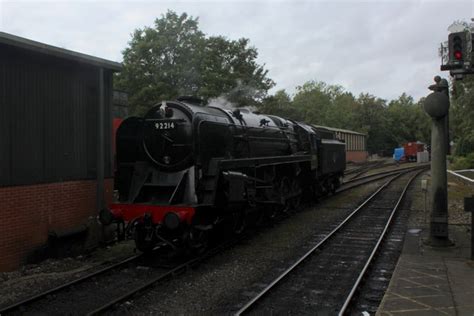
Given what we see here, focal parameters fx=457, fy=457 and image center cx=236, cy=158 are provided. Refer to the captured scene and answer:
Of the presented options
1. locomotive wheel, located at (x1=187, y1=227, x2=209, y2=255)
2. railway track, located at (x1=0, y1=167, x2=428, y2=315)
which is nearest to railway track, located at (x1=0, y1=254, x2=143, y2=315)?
railway track, located at (x1=0, y1=167, x2=428, y2=315)

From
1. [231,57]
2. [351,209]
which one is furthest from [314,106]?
[351,209]

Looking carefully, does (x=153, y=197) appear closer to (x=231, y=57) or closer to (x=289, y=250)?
(x=289, y=250)

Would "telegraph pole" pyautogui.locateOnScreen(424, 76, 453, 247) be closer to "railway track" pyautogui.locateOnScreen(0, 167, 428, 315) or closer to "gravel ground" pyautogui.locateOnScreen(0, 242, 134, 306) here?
"railway track" pyautogui.locateOnScreen(0, 167, 428, 315)

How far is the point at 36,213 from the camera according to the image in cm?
823

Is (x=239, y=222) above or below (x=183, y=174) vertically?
Answer: below

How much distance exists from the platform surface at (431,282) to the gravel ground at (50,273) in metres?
4.82

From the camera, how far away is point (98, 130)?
9.66 metres

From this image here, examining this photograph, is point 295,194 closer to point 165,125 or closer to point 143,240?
point 165,125

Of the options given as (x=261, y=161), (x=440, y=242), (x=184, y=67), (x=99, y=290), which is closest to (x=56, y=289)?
(x=99, y=290)

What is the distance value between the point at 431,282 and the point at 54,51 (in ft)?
23.8

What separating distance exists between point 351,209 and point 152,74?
21516 millimetres

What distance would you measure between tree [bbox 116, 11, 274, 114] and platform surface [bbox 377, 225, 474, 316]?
2225 cm

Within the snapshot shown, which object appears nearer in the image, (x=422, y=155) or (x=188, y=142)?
(x=188, y=142)

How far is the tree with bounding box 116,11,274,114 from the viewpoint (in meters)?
30.9
